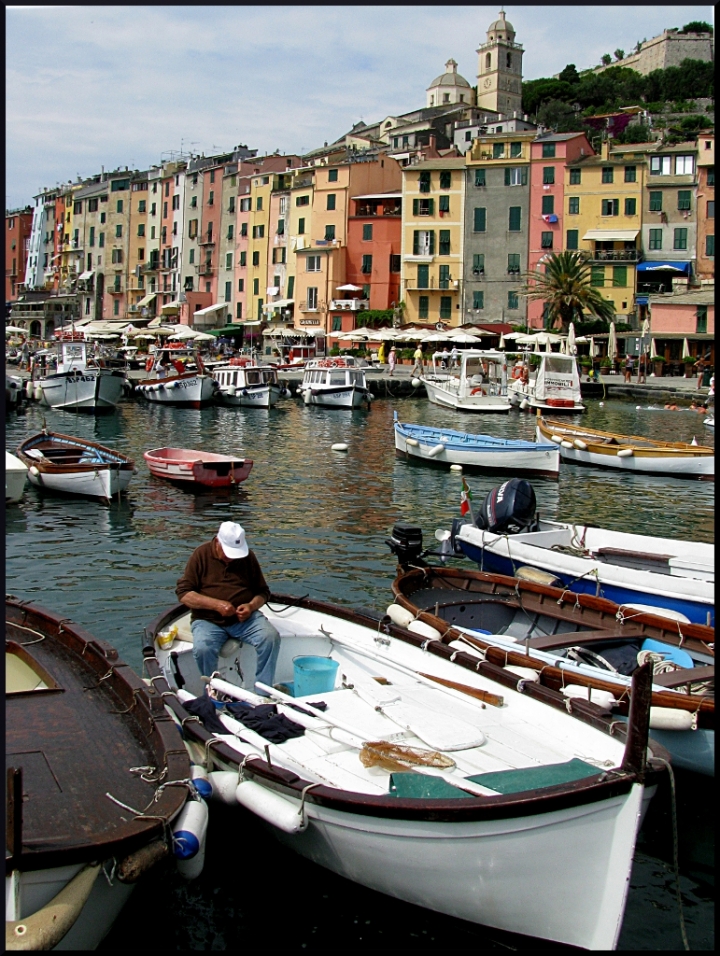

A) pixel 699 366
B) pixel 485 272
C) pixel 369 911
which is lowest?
pixel 369 911

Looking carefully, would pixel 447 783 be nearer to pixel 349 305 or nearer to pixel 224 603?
pixel 224 603

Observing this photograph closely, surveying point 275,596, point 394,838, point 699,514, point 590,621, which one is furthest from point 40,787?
point 699,514

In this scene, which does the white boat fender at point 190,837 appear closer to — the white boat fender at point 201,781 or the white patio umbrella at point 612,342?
the white boat fender at point 201,781

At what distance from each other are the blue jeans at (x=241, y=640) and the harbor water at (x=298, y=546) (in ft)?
4.91

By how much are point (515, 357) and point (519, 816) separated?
54.9 m

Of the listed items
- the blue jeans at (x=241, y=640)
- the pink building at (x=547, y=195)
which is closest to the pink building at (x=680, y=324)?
the pink building at (x=547, y=195)

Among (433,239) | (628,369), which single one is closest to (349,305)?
(433,239)

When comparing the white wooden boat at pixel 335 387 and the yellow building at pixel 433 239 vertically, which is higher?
the yellow building at pixel 433 239

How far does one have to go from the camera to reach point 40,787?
604 centimetres

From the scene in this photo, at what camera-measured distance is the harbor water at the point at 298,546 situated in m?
6.38

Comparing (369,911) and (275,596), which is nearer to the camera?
(369,911)

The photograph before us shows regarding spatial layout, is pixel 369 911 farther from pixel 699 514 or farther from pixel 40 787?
pixel 699 514

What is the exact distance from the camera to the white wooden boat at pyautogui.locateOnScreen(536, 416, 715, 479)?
26.6 meters

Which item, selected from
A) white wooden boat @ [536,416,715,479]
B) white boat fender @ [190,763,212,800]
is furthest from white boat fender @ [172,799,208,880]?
white wooden boat @ [536,416,715,479]
